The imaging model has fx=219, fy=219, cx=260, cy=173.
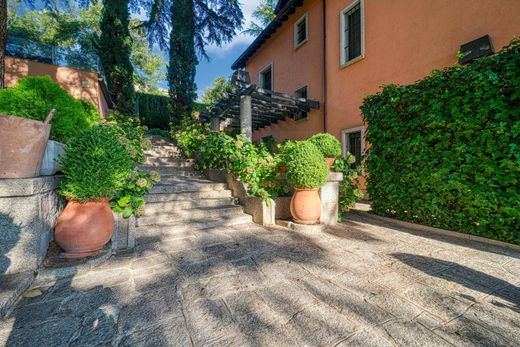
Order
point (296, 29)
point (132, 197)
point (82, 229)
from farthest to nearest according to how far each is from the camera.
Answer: point (296, 29)
point (132, 197)
point (82, 229)

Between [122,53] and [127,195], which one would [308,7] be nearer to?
[122,53]

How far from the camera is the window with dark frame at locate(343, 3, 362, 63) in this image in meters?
6.64

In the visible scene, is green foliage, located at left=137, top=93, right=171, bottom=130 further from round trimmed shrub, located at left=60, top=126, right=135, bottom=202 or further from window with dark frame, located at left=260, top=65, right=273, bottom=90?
round trimmed shrub, located at left=60, top=126, right=135, bottom=202

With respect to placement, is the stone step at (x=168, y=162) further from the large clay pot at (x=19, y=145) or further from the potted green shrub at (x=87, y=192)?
the large clay pot at (x=19, y=145)

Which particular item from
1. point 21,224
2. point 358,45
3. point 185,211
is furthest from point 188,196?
point 358,45

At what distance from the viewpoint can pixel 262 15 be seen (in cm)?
1378

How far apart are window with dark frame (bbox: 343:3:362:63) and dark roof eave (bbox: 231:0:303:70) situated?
257 centimetres

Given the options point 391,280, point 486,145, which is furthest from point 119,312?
point 486,145

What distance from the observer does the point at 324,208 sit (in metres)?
3.66

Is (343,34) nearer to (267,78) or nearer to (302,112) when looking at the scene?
(302,112)

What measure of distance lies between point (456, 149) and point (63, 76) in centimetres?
1139

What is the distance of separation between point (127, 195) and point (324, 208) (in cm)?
290

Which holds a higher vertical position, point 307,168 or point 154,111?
point 154,111

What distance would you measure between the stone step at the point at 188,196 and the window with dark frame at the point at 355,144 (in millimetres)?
4179
